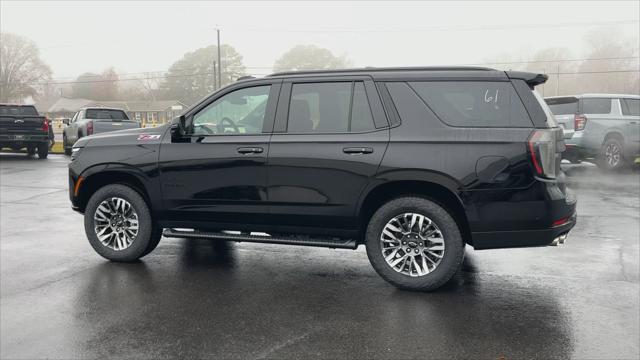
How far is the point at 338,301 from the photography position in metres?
4.69

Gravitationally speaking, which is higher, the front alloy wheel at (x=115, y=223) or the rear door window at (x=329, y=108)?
the rear door window at (x=329, y=108)

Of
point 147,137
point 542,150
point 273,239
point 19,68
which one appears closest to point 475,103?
point 542,150

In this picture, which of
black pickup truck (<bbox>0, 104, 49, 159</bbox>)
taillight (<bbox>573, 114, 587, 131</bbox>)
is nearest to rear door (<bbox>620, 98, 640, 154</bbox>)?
taillight (<bbox>573, 114, 587, 131</bbox>)

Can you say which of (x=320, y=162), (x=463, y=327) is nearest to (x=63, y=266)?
(x=320, y=162)

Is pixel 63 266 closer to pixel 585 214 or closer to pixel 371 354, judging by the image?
pixel 371 354

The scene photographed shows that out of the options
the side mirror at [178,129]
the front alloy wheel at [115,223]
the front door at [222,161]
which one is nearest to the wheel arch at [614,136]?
the front door at [222,161]

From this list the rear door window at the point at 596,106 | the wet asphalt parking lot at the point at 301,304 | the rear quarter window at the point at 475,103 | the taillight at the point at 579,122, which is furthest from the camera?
the rear door window at the point at 596,106

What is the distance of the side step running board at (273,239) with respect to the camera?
5157mm

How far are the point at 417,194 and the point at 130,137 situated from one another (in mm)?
3088

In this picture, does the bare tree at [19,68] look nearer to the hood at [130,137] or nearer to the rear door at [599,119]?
the rear door at [599,119]

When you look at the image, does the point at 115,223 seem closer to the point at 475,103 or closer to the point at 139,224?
the point at 139,224

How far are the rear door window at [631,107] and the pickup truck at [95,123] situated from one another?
15.2 m

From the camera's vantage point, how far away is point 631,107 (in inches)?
597

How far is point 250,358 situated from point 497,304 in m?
2.21
